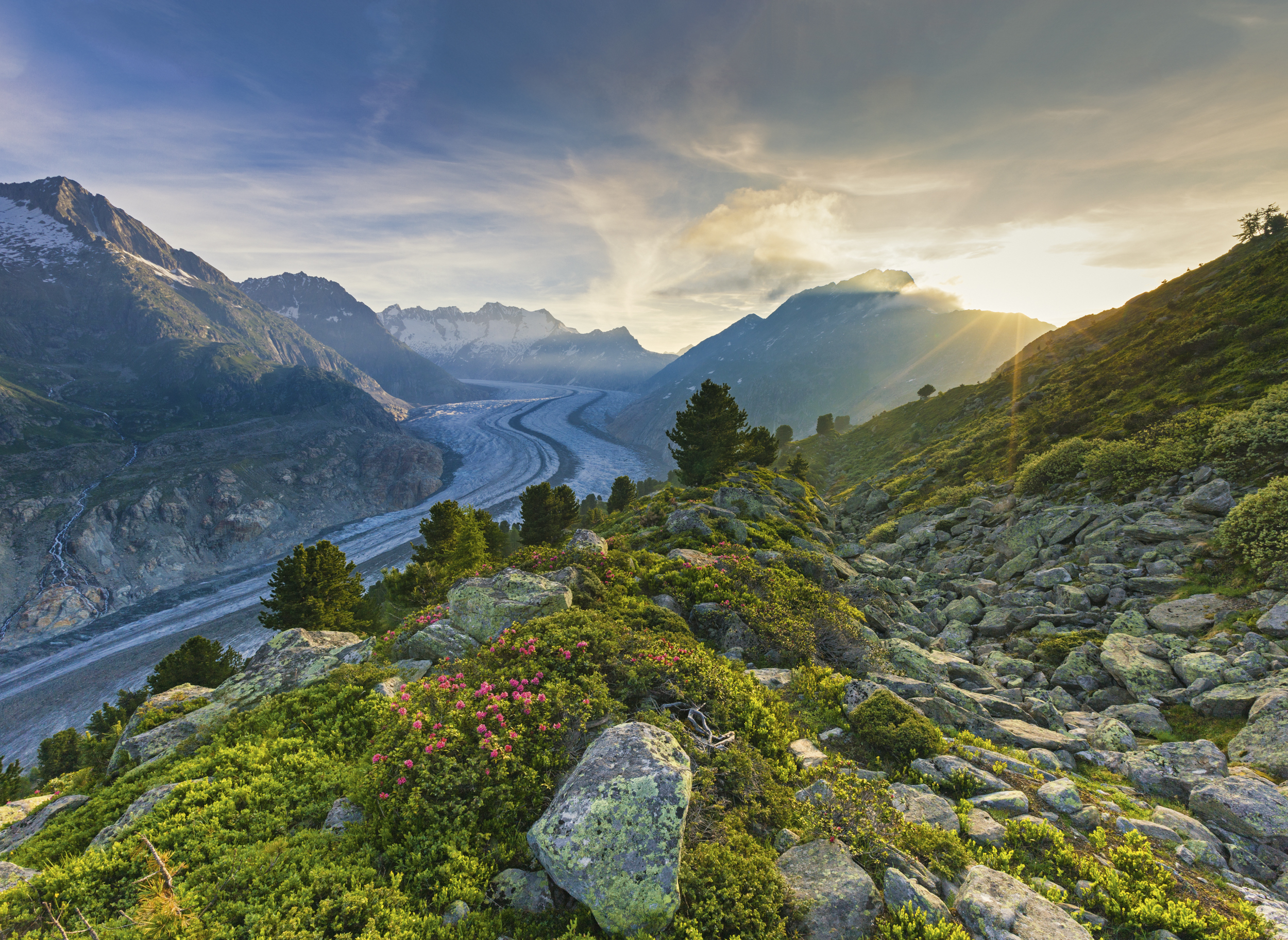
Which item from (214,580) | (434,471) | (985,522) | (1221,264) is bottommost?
(214,580)

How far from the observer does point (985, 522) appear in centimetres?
2805

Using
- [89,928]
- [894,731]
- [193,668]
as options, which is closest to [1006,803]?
[894,731]

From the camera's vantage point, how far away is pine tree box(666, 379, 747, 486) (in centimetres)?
3944

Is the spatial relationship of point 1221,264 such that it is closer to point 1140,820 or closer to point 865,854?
point 1140,820

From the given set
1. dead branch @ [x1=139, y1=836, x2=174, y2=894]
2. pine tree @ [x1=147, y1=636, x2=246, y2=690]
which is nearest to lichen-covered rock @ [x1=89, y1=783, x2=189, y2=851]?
dead branch @ [x1=139, y1=836, x2=174, y2=894]

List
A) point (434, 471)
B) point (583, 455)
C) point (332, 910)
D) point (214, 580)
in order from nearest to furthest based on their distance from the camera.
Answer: point (332, 910) → point (214, 580) → point (434, 471) → point (583, 455)

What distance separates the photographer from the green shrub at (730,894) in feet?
17.7

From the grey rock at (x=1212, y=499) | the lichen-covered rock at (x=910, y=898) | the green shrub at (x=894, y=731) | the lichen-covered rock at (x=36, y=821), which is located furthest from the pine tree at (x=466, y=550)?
the grey rock at (x=1212, y=499)

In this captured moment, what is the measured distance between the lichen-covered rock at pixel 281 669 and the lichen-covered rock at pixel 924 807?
13.7 meters

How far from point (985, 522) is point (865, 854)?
2845cm

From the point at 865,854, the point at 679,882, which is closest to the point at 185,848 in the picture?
the point at 679,882

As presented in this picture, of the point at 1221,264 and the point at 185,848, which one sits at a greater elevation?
the point at 1221,264

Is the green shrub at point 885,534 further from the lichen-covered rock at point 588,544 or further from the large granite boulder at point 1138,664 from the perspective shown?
the lichen-covered rock at point 588,544

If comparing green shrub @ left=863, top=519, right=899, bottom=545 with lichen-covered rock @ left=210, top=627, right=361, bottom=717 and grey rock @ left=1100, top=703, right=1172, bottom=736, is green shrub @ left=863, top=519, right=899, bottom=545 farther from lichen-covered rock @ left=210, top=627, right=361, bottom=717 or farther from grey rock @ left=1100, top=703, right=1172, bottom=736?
lichen-covered rock @ left=210, top=627, right=361, bottom=717
